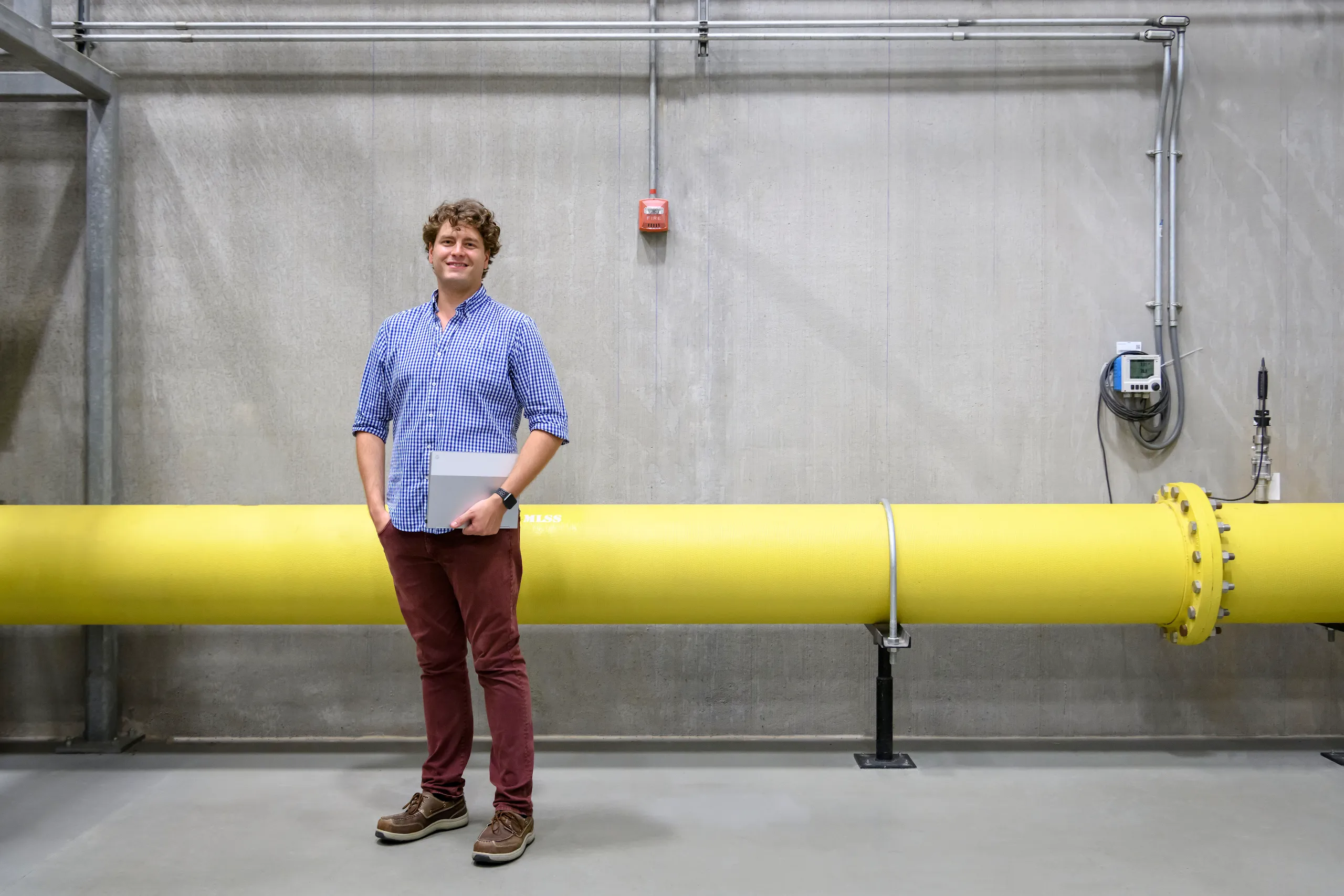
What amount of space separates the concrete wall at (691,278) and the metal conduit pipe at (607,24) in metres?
0.08

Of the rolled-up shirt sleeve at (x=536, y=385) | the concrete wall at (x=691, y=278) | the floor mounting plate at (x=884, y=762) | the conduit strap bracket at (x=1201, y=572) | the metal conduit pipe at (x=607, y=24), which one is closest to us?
the rolled-up shirt sleeve at (x=536, y=385)

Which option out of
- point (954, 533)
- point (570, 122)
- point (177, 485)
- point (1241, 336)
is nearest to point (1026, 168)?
point (1241, 336)

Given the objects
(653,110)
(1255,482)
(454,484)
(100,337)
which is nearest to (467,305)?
(454,484)

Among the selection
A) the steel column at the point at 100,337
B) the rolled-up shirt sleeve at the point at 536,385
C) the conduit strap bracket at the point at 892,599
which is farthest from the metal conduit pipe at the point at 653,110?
the steel column at the point at 100,337

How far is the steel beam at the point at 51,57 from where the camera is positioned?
2.18 m

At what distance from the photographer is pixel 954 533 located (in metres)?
2.20

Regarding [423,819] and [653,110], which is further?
[653,110]

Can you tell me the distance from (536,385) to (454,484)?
26cm

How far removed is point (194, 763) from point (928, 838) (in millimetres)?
1880

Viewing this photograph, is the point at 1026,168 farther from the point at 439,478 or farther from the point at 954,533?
the point at 439,478

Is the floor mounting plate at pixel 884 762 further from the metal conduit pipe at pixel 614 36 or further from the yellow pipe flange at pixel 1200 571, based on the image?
the metal conduit pipe at pixel 614 36

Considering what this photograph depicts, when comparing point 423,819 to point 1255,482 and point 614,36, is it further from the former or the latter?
point 1255,482

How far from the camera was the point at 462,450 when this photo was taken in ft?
5.85

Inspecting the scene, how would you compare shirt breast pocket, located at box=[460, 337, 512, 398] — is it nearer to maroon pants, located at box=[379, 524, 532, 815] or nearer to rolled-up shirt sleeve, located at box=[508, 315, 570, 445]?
rolled-up shirt sleeve, located at box=[508, 315, 570, 445]
